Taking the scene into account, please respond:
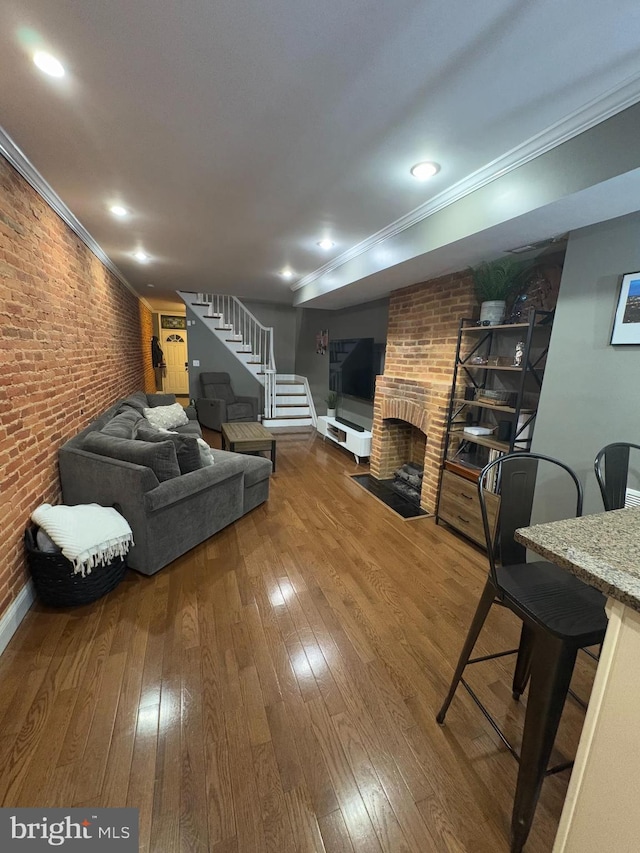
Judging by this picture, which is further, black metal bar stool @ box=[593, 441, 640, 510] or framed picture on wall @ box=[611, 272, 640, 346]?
framed picture on wall @ box=[611, 272, 640, 346]

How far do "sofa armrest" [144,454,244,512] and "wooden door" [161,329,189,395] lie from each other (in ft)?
25.0

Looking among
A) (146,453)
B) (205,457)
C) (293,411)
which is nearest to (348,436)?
(293,411)

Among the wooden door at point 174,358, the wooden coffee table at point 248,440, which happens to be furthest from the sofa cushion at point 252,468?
the wooden door at point 174,358

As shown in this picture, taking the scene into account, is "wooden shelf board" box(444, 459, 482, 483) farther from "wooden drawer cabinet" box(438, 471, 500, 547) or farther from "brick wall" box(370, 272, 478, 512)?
"brick wall" box(370, 272, 478, 512)

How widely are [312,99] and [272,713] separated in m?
2.55

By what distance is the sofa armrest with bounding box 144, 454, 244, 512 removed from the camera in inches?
82.4

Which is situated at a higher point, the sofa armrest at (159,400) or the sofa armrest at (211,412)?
the sofa armrest at (159,400)

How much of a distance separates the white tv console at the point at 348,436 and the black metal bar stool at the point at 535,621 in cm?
319

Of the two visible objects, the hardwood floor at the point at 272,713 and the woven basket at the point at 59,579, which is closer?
the hardwood floor at the point at 272,713

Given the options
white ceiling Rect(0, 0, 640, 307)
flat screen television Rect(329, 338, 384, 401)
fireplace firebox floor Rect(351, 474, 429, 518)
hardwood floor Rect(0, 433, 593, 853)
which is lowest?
hardwood floor Rect(0, 433, 593, 853)

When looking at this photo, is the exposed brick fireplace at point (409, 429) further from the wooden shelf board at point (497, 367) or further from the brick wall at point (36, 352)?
the brick wall at point (36, 352)

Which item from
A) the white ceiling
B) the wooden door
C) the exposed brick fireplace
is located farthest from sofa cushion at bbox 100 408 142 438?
the wooden door

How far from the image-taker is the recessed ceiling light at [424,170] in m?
1.81
